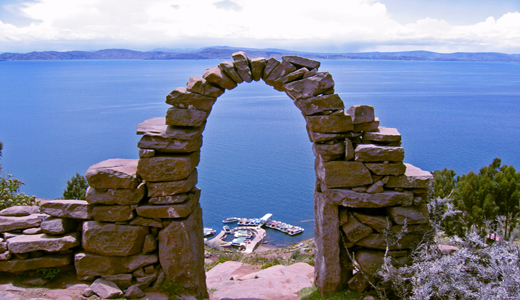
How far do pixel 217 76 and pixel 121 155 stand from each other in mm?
32907

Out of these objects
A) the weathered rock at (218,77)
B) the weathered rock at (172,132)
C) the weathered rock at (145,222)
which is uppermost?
the weathered rock at (218,77)

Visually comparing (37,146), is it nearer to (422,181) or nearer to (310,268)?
(310,268)

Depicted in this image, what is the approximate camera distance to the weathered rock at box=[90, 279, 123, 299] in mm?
7215

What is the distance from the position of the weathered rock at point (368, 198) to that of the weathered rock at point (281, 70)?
2.49 metres

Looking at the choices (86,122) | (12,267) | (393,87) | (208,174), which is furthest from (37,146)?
(393,87)

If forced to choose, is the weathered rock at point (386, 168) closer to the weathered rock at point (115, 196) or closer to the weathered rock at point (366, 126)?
the weathered rock at point (366, 126)

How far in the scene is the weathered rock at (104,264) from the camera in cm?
763

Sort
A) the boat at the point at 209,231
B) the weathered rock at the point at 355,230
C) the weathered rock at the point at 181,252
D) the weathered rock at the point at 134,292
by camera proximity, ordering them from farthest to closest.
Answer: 1. the boat at the point at 209,231
2. the weathered rock at the point at 355,230
3. the weathered rock at the point at 181,252
4. the weathered rock at the point at 134,292

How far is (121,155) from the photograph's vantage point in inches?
1494

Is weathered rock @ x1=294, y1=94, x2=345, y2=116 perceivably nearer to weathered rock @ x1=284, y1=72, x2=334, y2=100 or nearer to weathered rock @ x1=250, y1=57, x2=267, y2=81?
weathered rock @ x1=284, y1=72, x2=334, y2=100

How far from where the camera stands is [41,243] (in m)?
7.52

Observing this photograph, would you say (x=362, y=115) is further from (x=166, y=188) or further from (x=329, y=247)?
(x=166, y=188)

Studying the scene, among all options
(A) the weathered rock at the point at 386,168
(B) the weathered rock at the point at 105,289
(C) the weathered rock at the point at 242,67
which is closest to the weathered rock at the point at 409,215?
(A) the weathered rock at the point at 386,168

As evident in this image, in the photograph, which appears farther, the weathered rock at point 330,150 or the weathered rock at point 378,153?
→ the weathered rock at point 330,150
